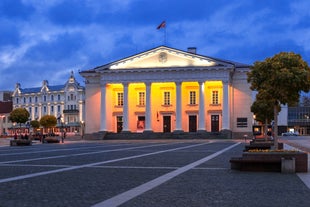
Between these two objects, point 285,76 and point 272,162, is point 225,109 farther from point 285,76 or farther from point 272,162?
point 272,162

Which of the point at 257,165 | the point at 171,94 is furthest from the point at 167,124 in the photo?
the point at 257,165

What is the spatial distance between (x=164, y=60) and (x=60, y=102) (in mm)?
57242

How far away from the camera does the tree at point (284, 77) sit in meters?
20.1

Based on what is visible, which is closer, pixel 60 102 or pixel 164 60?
pixel 164 60

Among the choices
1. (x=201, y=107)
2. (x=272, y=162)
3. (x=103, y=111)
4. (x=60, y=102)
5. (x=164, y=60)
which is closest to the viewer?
(x=272, y=162)

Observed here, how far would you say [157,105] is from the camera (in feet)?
229

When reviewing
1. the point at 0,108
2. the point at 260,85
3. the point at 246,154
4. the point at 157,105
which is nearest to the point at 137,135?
the point at 157,105

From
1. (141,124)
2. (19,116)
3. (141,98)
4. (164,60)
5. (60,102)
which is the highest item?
(164,60)

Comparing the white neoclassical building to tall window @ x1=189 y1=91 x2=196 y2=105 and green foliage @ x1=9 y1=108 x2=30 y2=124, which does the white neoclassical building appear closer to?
tall window @ x1=189 y1=91 x2=196 y2=105

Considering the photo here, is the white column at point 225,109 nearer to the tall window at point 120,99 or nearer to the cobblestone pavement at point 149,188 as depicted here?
the tall window at point 120,99

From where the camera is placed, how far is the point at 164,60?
220ft

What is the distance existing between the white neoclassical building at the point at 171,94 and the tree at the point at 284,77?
42.8 meters

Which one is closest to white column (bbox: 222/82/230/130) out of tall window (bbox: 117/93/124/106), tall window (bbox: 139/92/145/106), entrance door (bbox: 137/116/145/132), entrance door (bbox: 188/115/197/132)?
entrance door (bbox: 188/115/197/132)

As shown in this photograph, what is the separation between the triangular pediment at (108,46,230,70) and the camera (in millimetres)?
65500
